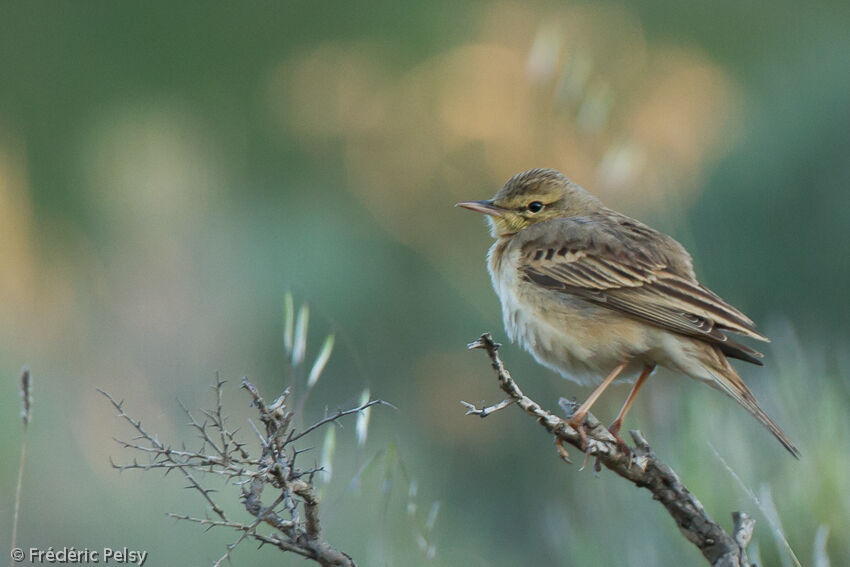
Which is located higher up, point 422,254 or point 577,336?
point 422,254

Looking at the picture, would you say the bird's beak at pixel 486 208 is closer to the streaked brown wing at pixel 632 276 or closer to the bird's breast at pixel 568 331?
the streaked brown wing at pixel 632 276

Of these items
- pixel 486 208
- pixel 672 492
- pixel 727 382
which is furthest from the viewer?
pixel 486 208

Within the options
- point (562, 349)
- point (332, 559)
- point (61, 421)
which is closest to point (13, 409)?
point (61, 421)

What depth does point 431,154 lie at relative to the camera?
1004 centimetres

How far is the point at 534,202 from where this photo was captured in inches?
201

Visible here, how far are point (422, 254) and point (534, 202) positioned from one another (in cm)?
438

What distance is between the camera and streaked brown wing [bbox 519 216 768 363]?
166 inches

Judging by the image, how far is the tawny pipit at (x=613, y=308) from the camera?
4.22 metres

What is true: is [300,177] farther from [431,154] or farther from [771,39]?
[771,39]

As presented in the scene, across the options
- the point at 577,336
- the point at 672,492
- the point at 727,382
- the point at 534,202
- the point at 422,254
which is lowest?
the point at 672,492

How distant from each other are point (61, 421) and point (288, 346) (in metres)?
3.37

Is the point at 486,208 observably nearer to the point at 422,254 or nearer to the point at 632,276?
the point at 632,276

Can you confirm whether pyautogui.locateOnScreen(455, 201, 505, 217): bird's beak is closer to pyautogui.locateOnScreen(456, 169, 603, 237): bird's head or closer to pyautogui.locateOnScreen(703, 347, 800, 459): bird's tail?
pyautogui.locateOnScreen(456, 169, 603, 237): bird's head

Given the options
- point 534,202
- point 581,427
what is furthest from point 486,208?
point 581,427
